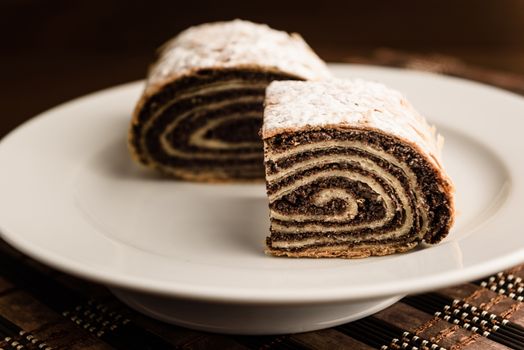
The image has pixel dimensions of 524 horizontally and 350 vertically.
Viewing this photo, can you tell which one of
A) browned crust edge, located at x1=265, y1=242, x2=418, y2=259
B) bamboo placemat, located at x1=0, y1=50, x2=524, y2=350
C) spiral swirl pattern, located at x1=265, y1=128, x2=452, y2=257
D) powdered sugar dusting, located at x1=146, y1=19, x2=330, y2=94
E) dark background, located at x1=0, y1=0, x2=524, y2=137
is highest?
dark background, located at x1=0, y1=0, x2=524, y2=137

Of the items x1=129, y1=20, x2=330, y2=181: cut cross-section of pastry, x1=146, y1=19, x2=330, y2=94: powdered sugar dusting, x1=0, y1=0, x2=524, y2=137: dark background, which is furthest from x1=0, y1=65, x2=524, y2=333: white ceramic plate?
x1=0, y1=0, x2=524, y2=137: dark background

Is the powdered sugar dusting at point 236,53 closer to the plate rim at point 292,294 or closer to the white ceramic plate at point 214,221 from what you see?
the white ceramic plate at point 214,221

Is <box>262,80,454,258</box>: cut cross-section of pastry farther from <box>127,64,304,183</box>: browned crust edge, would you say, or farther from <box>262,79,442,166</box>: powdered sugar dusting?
<box>127,64,304,183</box>: browned crust edge

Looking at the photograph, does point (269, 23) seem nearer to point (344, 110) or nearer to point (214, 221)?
point (214, 221)

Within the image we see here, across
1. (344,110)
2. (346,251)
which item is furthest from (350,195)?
(344,110)

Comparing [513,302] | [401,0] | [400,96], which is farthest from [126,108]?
[401,0]

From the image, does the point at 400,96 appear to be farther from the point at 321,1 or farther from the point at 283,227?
the point at 321,1
